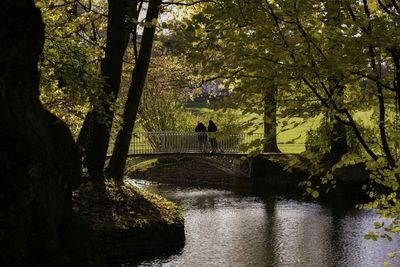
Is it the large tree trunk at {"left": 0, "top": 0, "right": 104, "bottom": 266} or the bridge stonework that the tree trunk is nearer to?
the large tree trunk at {"left": 0, "top": 0, "right": 104, "bottom": 266}

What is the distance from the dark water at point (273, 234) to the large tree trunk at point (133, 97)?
3039 millimetres

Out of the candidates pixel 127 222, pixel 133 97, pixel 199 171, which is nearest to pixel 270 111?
pixel 127 222

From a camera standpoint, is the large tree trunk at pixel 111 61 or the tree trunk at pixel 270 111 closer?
the tree trunk at pixel 270 111

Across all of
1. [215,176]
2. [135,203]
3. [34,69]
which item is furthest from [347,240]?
[215,176]

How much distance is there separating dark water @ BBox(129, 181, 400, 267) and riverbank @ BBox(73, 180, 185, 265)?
1.83 ft

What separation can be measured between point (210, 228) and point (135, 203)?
398 centimetres

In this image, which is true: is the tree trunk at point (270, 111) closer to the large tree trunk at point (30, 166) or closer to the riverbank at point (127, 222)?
the large tree trunk at point (30, 166)

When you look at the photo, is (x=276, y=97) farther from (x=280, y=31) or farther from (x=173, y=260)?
(x=173, y=260)

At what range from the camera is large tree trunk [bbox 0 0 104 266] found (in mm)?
4977

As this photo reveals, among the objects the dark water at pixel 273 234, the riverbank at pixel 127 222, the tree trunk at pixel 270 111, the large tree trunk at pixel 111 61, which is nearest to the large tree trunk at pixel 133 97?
the riverbank at pixel 127 222

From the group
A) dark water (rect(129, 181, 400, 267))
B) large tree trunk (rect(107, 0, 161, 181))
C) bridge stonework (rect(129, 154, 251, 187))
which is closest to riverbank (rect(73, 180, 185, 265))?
dark water (rect(129, 181, 400, 267))

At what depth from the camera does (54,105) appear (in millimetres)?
16219

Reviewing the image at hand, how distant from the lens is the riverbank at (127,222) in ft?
46.3

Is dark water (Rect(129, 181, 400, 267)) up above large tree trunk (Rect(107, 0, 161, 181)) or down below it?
below
